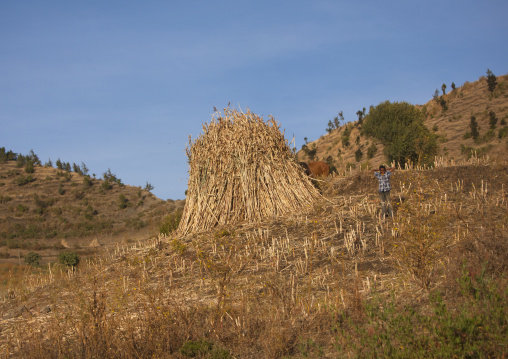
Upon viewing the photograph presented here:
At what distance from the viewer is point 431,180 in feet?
40.3

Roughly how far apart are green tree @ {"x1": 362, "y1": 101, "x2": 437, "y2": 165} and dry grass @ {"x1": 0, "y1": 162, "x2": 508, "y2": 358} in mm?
12059

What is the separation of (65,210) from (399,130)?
3025cm

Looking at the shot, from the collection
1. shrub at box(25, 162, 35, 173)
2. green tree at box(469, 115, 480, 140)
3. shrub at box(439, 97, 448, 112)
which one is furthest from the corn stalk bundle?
shrub at box(25, 162, 35, 173)

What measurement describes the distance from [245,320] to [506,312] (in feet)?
8.54

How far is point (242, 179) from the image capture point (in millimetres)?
11672

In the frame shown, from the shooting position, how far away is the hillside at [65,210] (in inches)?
1310

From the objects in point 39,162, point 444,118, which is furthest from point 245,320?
point 39,162

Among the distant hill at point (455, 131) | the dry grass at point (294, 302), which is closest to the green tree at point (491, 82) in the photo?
the distant hill at point (455, 131)

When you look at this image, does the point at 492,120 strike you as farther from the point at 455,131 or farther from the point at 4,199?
the point at 4,199

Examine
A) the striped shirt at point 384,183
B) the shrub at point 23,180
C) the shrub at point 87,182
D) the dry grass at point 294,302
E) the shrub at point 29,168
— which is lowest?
the dry grass at point 294,302

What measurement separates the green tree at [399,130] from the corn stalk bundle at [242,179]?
1034cm

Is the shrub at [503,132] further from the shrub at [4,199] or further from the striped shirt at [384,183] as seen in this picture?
the shrub at [4,199]

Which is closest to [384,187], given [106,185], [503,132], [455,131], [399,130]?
[399,130]

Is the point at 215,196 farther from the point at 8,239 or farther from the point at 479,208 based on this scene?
the point at 8,239
